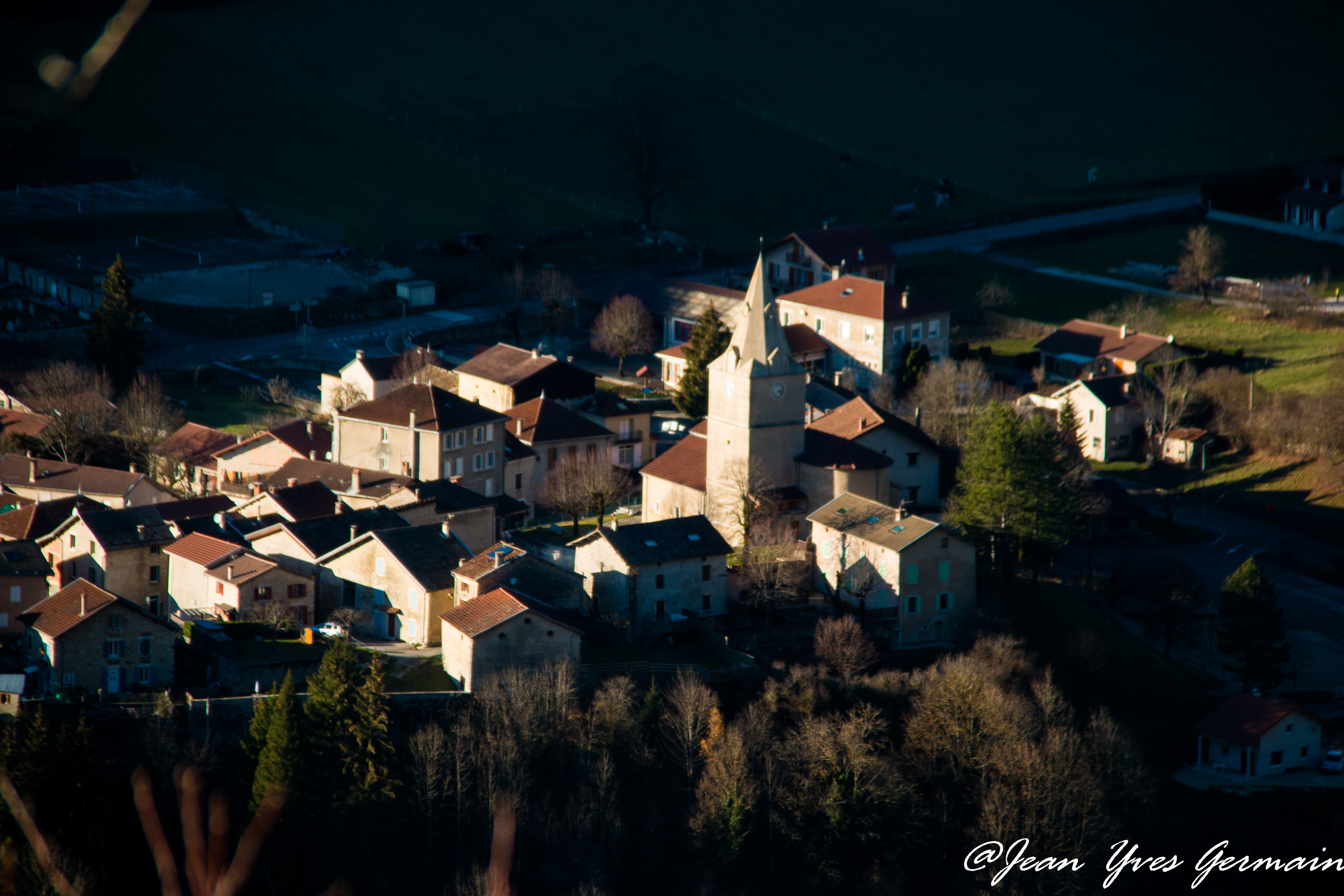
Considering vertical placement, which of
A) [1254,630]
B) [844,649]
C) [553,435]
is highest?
[553,435]

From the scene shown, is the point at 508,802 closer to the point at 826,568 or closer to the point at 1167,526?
the point at 826,568

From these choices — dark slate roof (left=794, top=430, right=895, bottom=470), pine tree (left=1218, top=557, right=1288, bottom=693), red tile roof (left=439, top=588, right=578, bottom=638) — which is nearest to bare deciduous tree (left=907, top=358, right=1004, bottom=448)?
dark slate roof (left=794, top=430, right=895, bottom=470)

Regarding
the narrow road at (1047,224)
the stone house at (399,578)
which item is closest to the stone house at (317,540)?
the stone house at (399,578)

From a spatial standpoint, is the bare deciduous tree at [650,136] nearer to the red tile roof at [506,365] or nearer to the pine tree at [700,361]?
the pine tree at [700,361]

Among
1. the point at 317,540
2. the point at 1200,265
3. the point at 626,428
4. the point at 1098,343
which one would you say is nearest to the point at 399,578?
the point at 317,540

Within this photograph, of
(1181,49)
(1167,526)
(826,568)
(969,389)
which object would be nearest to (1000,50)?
(1181,49)

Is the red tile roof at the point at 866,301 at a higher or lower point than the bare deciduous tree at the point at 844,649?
higher

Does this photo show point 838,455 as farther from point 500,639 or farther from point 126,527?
point 126,527
